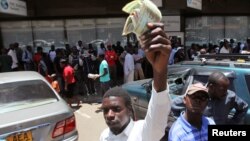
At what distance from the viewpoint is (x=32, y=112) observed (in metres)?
4.23

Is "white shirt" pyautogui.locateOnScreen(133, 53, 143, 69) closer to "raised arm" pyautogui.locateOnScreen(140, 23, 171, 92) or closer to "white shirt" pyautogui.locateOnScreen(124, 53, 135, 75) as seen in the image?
"white shirt" pyautogui.locateOnScreen(124, 53, 135, 75)

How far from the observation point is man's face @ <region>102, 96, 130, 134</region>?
6.66 ft

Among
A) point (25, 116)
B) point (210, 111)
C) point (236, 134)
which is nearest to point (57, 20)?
point (25, 116)

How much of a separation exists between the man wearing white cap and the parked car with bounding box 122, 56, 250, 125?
131 cm

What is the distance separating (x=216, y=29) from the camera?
17.7 m

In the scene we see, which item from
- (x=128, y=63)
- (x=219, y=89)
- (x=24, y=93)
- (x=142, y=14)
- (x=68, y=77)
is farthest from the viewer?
(x=128, y=63)

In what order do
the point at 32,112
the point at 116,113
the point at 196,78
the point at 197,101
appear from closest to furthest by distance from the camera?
the point at 116,113 → the point at 197,101 → the point at 32,112 → the point at 196,78

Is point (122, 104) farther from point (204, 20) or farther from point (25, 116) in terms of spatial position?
point (204, 20)

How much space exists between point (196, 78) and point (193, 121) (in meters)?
1.82

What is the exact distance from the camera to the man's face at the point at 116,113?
6.66 ft

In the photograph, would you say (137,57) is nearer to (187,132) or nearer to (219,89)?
(219,89)

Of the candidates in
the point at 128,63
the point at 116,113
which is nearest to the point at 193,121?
the point at 116,113

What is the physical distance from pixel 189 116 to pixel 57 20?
13597 millimetres

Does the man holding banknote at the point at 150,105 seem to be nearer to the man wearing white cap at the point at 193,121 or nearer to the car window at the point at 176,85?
the man wearing white cap at the point at 193,121
